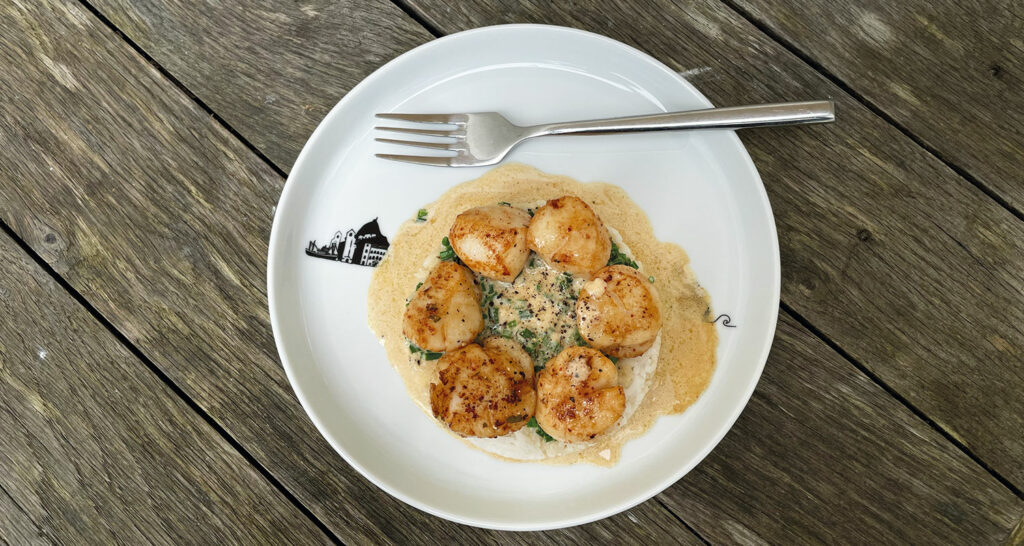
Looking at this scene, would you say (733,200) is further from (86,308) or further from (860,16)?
(86,308)

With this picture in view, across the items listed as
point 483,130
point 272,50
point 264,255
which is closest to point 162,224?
point 264,255

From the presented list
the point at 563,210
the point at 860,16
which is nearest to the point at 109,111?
the point at 563,210

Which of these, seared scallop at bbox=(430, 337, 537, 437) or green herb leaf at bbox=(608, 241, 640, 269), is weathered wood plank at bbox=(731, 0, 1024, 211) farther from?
seared scallop at bbox=(430, 337, 537, 437)

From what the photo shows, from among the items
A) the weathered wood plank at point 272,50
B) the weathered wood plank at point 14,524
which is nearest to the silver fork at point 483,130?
the weathered wood plank at point 272,50

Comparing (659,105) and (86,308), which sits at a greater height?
(659,105)

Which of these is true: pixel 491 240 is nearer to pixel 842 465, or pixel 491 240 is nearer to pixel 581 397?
pixel 581 397

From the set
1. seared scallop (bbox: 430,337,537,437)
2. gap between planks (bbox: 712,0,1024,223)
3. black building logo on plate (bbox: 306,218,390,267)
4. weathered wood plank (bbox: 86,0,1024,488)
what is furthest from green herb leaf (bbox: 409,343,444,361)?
gap between planks (bbox: 712,0,1024,223)
